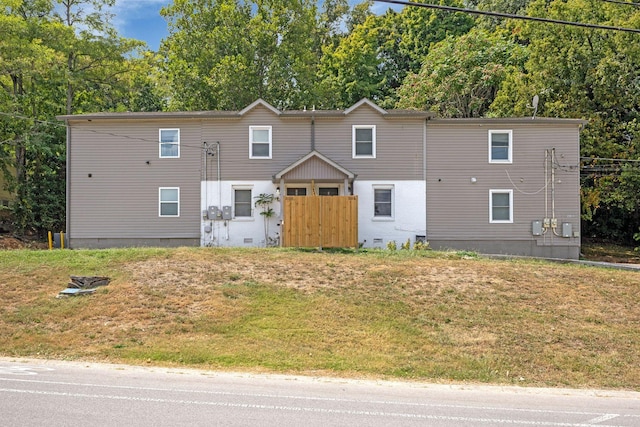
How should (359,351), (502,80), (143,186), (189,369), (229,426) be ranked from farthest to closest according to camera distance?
(502,80)
(143,186)
(359,351)
(189,369)
(229,426)

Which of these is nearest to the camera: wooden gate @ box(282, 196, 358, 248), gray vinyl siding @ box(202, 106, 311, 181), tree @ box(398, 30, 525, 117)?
wooden gate @ box(282, 196, 358, 248)

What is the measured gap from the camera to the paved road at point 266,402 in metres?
5.99

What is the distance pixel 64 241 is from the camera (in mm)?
22422

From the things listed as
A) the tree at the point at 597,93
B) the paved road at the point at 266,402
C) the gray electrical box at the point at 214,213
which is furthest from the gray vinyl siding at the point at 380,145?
the paved road at the point at 266,402

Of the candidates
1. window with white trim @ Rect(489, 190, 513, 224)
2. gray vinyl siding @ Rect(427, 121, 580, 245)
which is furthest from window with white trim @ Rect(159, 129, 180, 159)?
window with white trim @ Rect(489, 190, 513, 224)

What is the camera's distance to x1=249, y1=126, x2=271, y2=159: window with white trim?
2195cm

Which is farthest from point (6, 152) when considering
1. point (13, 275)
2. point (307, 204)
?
point (307, 204)

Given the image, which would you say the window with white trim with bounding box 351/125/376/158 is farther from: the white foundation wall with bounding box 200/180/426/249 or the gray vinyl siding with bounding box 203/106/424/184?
the white foundation wall with bounding box 200/180/426/249

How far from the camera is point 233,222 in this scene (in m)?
21.6

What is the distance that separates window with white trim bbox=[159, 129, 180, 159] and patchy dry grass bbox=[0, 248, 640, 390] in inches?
273

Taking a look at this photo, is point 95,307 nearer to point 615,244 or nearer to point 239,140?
point 239,140

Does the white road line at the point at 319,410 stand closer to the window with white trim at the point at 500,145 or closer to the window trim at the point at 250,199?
the window trim at the point at 250,199

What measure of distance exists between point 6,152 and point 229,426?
28.2m

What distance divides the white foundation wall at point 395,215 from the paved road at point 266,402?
13510 millimetres
